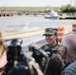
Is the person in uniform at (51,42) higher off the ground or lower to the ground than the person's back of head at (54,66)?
lower

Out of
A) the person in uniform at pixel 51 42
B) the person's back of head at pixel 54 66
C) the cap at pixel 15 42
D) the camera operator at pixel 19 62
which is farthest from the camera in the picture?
the person in uniform at pixel 51 42

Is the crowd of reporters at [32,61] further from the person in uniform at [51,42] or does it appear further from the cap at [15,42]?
the person in uniform at [51,42]

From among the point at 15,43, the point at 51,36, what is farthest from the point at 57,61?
the point at 51,36

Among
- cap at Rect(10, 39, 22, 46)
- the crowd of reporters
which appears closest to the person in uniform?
the crowd of reporters

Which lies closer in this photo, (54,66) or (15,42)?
(54,66)

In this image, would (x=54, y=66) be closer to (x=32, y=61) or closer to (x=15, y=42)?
(x=32, y=61)

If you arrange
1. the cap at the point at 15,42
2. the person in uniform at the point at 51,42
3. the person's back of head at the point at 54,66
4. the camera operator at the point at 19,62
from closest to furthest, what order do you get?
the person's back of head at the point at 54,66 → the camera operator at the point at 19,62 → the cap at the point at 15,42 → the person in uniform at the point at 51,42

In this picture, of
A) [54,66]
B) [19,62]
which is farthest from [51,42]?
[54,66]

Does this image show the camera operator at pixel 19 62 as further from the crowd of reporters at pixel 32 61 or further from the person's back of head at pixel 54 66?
the person's back of head at pixel 54 66

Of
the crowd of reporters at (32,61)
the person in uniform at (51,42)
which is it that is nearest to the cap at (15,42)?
the crowd of reporters at (32,61)

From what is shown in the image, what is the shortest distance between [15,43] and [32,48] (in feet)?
1.62

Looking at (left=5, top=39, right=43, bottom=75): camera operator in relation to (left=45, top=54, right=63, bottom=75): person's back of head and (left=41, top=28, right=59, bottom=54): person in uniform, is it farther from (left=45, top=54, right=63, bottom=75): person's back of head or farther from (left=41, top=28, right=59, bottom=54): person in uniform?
(left=41, top=28, right=59, bottom=54): person in uniform

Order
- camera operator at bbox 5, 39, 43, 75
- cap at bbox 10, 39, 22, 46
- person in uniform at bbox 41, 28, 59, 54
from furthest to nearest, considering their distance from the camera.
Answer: person in uniform at bbox 41, 28, 59, 54 → cap at bbox 10, 39, 22, 46 → camera operator at bbox 5, 39, 43, 75

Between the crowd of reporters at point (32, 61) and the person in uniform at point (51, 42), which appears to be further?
the person in uniform at point (51, 42)
